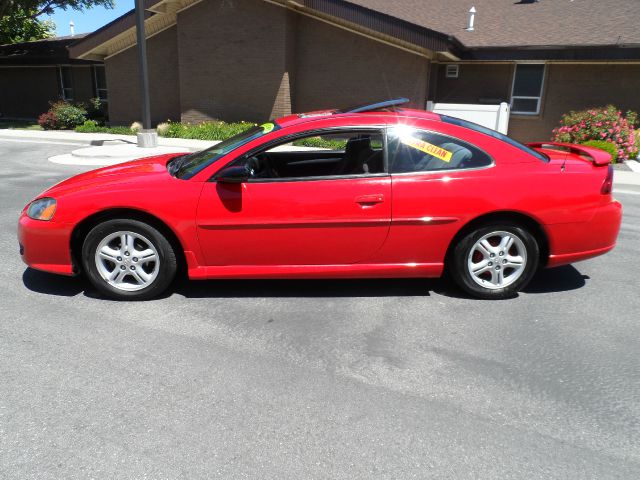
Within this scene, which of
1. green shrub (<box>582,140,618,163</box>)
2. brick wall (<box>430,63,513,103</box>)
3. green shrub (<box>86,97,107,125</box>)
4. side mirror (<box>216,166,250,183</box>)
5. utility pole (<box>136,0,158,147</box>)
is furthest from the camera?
green shrub (<box>86,97,107,125</box>)

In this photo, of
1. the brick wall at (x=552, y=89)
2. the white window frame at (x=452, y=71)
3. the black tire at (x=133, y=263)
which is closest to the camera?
the black tire at (x=133, y=263)

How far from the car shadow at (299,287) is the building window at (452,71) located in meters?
12.9

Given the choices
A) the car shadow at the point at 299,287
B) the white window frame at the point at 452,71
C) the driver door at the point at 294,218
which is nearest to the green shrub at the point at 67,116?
the white window frame at the point at 452,71

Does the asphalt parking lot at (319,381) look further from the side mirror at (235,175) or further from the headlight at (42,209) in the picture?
the side mirror at (235,175)

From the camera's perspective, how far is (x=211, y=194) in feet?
12.9

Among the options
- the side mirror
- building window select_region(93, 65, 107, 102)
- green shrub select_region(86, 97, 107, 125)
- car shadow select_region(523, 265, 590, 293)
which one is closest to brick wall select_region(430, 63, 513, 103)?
car shadow select_region(523, 265, 590, 293)

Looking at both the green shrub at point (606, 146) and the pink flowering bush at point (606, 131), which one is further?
the pink flowering bush at point (606, 131)

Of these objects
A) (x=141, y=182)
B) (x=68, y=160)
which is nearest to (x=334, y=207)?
(x=141, y=182)

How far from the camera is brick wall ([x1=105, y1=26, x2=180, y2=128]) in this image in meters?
19.3

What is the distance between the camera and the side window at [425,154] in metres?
4.05

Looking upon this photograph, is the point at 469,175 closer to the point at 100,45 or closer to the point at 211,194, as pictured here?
the point at 211,194

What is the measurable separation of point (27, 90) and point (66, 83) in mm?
2539

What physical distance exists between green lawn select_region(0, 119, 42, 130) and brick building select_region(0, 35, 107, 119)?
52.6 inches

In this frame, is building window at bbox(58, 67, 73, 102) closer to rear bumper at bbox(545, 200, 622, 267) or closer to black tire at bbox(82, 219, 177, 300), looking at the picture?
black tire at bbox(82, 219, 177, 300)
